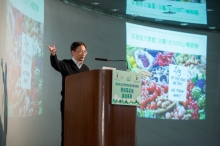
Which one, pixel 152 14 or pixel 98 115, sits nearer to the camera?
pixel 98 115

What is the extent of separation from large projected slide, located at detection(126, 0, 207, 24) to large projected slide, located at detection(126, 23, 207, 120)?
25cm

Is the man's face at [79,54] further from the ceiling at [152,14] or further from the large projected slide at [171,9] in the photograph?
the large projected slide at [171,9]

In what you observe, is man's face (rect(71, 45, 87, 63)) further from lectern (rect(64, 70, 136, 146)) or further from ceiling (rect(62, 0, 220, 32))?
ceiling (rect(62, 0, 220, 32))

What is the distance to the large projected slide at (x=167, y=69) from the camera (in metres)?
7.44

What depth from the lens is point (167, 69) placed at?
7.67 meters

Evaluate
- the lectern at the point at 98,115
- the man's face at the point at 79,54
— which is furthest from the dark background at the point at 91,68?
the lectern at the point at 98,115

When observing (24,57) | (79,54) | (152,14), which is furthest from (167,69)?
(79,54)

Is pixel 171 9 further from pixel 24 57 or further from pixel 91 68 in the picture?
pixel 24 57

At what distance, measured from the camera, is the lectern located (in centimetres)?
329

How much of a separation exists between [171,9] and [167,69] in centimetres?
105

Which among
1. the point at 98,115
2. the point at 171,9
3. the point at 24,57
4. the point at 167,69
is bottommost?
the point at 98,115

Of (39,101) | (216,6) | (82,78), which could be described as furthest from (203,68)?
(82,78)

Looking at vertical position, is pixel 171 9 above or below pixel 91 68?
above

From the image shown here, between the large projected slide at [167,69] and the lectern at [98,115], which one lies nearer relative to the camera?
the lectern at [98,115]
